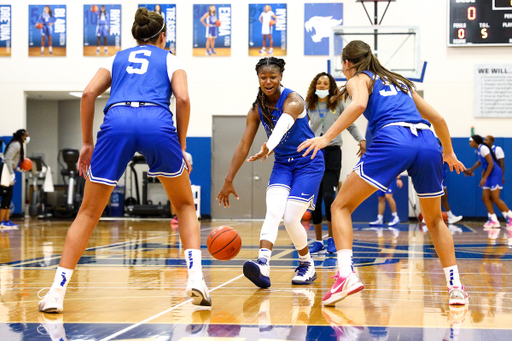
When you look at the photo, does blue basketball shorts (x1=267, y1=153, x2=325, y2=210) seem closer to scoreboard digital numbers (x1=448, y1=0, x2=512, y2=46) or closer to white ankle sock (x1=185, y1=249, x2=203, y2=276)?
white ankle sock (x1=185, y1=249, x2=203, y2=276)

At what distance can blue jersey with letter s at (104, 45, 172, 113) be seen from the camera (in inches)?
127

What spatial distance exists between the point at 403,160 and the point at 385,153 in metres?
0.11

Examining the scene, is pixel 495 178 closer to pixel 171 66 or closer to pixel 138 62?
pixel 171 66

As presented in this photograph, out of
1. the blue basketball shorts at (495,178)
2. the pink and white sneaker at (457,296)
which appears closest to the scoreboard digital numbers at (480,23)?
the blue basketball shorts at (495,178)

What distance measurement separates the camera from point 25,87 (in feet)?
50.2

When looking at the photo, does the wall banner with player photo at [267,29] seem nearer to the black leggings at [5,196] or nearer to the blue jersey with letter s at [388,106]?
the black leggings at [5,196]

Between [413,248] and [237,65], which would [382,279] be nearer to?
[413,248]

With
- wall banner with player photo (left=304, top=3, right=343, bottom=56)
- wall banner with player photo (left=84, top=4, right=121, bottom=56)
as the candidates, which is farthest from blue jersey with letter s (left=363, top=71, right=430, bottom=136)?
wall banner with player photo (left=84, top=4, right=121, bottom=56)

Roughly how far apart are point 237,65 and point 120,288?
455 inches

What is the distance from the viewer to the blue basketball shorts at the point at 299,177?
4215mm

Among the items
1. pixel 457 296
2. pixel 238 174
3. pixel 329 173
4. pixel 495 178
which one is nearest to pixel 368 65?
pixel 457 296

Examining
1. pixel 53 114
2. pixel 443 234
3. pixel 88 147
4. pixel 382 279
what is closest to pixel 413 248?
pixel 382 279

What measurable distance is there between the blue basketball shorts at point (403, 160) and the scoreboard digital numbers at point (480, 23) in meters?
12.1

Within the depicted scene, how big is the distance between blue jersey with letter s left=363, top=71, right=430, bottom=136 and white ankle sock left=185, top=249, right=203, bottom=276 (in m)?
1.35
